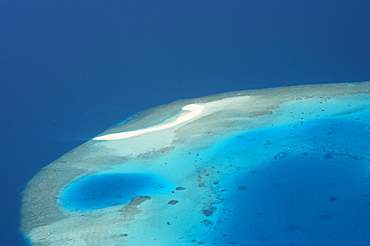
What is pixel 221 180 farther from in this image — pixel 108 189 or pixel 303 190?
pixel 108 189

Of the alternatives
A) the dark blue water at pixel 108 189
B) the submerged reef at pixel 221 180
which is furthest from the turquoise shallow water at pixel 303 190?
the dark blue water at pixel 108 189

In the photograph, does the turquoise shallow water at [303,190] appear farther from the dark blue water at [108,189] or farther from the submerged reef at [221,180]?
the dark blue water at [108,189]

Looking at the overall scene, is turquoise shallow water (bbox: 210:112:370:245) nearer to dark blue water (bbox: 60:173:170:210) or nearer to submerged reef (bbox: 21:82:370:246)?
submerged reef (bbox: 21:82:370:246)

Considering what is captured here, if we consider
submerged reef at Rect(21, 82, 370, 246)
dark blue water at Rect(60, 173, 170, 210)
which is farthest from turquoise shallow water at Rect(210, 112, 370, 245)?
dark blue water at Rect(60, 173, 170, 210)

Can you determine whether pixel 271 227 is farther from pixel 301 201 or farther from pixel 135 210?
pixel 135 210

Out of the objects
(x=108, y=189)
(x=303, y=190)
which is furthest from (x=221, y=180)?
(x=108, y=189)

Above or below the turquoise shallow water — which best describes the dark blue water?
above
